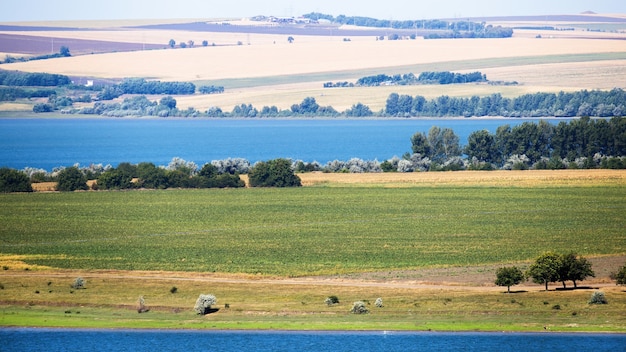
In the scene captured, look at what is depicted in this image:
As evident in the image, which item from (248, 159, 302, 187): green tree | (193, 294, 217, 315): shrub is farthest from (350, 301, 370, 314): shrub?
(248, 159, 302, 187): green tree

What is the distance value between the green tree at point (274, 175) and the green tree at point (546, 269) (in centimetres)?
4596

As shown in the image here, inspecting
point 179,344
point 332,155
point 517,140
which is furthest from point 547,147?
point 179,344

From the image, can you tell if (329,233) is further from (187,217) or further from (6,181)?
(6,181)

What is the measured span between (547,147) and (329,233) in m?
51.8

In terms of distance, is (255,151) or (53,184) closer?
(53,184)

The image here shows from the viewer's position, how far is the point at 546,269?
46.2 m

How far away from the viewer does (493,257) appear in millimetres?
55531

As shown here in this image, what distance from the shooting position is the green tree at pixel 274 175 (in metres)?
90.9

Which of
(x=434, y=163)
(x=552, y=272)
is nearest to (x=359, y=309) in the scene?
(x=552, y=272)

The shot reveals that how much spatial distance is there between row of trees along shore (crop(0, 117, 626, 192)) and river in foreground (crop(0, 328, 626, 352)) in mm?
47278

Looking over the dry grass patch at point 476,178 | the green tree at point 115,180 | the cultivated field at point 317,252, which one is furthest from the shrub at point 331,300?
the green tree at point 115,180

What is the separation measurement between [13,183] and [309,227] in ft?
100.0

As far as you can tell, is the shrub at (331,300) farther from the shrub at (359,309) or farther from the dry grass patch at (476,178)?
the dry grass patch at (476,178)

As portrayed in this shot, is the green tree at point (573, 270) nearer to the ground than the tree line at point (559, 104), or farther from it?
nearer to the ground
